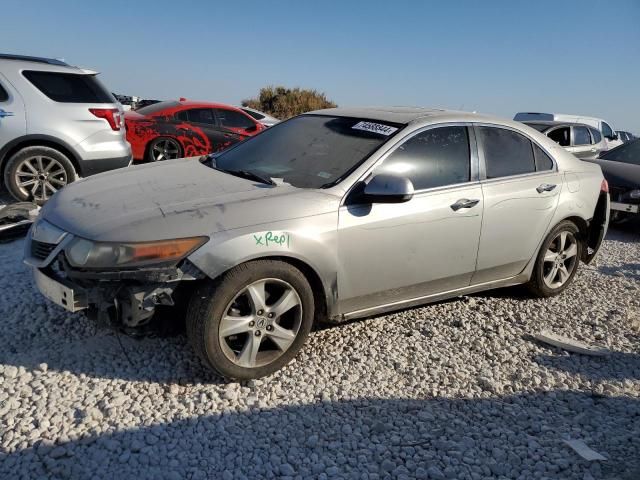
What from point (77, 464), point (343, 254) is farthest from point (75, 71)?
point (77, 464)

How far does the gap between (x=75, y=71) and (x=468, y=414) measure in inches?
243

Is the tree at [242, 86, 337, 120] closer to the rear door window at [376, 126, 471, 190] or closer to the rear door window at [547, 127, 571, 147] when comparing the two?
the rear door window at [547, 127, 571, 147]

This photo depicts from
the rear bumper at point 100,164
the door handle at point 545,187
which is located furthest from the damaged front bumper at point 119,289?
the rear bumper at point 100,164

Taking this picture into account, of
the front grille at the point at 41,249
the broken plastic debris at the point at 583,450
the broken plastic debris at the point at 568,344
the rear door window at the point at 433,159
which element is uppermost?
the rear door window at the point at 433,159

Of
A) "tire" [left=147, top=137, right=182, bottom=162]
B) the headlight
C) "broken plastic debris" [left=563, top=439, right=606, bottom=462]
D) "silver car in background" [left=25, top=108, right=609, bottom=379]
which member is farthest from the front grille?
"tire" [left=147, top=137, right=182, bottom=162]

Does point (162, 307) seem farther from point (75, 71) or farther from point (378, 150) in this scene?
point (75, 71)

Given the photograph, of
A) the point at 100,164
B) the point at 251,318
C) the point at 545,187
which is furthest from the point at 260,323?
the point at 100,164

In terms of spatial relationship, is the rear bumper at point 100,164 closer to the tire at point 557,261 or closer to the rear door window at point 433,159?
the rear door window at point 433,159

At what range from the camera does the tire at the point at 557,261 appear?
4656mm

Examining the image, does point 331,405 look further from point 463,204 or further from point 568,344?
point 568,344

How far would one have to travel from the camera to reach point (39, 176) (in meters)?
6.62

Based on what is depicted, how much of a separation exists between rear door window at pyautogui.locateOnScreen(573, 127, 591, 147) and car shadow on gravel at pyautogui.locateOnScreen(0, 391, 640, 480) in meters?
9.64

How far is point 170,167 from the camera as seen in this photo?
13.5 feet

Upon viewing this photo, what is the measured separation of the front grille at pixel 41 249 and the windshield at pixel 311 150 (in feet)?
4.49
